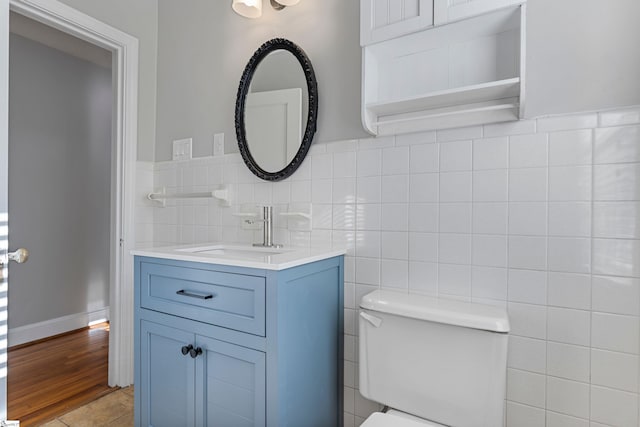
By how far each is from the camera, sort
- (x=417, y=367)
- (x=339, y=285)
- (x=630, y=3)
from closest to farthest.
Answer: (x=630, y=3) → (x=417, y=367) → (x=339, y=285)

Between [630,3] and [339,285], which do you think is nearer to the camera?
[630,3]

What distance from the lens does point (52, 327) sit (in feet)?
9.55

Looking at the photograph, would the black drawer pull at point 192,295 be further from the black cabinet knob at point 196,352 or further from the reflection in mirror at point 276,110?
the reflection in mirror at point 276,110

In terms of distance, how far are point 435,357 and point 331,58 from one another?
4.03 ft

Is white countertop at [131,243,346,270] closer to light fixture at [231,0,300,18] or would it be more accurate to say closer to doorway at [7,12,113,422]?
light fixture at [231,0,300,18]

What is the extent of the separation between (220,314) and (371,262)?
0.60m

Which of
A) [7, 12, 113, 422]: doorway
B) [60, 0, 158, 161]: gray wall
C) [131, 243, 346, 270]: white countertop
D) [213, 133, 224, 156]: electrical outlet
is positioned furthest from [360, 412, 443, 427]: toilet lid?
[7, 12, 113, 422]: doorway

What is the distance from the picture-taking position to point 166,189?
2113mm

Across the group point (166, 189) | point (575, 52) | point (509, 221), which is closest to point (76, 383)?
point (166, 189)

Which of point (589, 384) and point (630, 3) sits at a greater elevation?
point (630, 3)

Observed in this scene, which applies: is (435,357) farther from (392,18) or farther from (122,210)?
(122,210)

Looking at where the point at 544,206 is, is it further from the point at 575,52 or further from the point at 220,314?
the point at 220,314

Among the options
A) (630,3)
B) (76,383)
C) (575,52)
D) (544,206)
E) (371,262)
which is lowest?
(76,383)

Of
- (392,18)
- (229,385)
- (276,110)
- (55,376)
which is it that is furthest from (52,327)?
(392,18)
